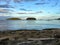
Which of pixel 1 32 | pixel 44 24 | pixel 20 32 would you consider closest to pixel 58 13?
pixel 44 24

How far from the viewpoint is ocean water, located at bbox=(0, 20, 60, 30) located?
6.16 ft

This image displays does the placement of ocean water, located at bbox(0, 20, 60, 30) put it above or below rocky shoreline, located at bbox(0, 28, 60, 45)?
above

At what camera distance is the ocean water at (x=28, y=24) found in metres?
1.88

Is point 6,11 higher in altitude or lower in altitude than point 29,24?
higher

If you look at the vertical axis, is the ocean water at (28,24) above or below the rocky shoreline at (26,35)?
above

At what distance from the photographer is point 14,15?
1910 millimetres

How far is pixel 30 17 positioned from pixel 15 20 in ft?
0.63

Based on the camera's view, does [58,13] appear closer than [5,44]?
No

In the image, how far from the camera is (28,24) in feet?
6.31

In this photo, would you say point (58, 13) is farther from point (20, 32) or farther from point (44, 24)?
point (20, 32)

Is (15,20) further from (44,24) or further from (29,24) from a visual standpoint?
(44,24)

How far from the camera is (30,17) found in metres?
1.93

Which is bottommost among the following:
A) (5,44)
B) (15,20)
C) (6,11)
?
(5,44)

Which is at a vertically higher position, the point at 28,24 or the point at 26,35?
the point at 28,24
